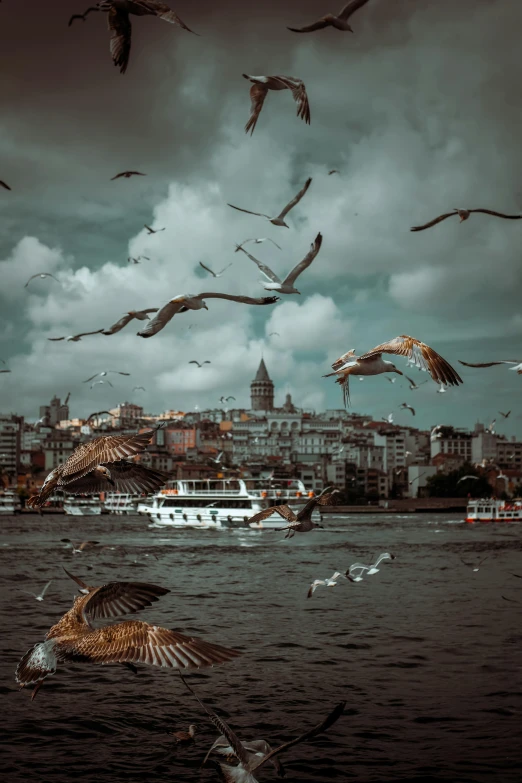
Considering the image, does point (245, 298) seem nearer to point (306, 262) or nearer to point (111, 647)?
point (306, 262)

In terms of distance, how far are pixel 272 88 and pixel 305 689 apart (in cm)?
555

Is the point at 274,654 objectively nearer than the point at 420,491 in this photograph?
Yes

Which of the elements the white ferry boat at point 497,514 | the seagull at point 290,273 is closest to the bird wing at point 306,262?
the seagull at point 290,273

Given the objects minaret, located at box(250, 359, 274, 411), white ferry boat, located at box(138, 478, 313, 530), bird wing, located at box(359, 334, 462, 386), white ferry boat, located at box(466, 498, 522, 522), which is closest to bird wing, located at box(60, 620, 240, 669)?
bird wing, located at box(359, 334, 462, 386)

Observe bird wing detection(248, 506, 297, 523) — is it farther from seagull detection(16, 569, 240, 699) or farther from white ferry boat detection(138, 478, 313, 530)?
white ferry boat detection(138, 478, 313, 530)

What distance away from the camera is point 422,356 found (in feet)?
21.3

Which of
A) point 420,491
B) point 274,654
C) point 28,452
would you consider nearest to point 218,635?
point 274,654

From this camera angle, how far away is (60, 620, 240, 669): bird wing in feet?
13.8

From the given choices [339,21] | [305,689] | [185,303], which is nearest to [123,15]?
[339,21]

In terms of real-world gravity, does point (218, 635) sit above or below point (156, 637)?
below

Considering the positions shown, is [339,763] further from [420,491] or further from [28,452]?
[28,452]

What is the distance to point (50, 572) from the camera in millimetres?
19453

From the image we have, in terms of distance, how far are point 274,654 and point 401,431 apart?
121229 mm

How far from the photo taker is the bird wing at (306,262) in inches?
336
